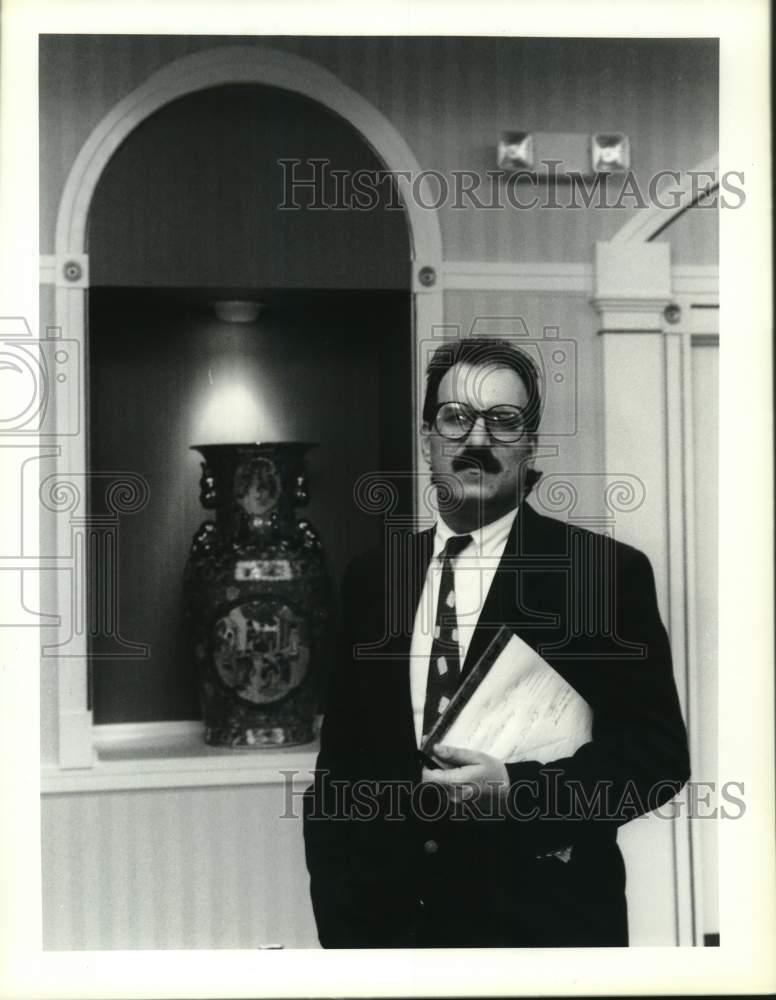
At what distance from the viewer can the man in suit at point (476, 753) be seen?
2564 mm

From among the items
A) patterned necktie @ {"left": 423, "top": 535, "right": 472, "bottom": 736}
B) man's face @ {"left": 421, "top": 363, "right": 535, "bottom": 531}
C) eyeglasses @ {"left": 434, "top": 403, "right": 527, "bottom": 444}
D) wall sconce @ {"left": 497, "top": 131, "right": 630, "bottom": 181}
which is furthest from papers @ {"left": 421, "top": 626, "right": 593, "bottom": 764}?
A: wall sconce @ {"left": 497, "top": 131, "right": 630, "bottom": 181}

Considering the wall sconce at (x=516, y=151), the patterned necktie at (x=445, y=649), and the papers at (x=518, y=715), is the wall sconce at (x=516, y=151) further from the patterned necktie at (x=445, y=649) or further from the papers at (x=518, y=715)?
the papers at (x=518, y=715)

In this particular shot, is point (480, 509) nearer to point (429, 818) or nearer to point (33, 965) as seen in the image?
point (429, 818)

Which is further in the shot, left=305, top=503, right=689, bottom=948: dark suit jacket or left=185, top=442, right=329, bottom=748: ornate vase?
left=185, top=442, right=329, bottom=748: ornate vase

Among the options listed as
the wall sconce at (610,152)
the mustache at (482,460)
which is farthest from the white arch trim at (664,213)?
the mustache at (482,460)

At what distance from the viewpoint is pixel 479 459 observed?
2596 mm

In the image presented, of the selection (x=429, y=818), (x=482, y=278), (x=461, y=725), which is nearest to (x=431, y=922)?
(x=429, y=818)

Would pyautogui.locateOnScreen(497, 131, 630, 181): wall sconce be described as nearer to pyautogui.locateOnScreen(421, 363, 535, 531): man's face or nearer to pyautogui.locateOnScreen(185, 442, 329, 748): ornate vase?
pyautogui.locateOnScreen(421, 363, 535, 531): man's face

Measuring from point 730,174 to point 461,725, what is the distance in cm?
104

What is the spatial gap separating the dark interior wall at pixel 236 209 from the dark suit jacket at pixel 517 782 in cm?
53

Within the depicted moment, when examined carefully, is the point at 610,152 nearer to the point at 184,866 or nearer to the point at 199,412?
the point at 199,412

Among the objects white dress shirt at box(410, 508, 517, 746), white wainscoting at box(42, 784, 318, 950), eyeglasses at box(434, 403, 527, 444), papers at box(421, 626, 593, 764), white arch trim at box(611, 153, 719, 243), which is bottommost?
white wainscoting at box(42, 784, 318, 950)

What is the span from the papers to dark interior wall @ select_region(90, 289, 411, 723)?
324mm

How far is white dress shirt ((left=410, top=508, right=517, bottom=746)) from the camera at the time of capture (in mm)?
2584
